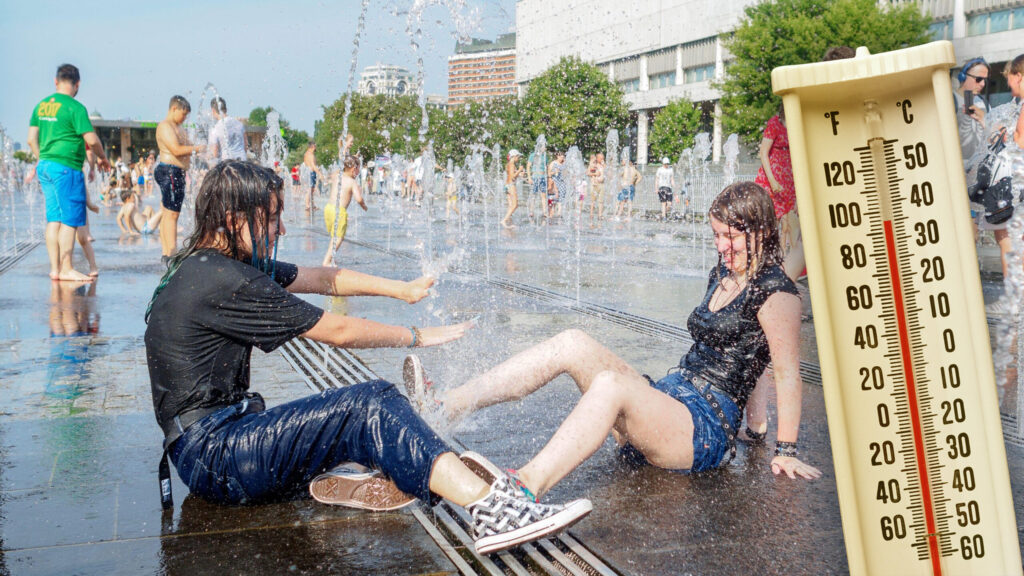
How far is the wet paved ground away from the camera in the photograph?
3.02 meters

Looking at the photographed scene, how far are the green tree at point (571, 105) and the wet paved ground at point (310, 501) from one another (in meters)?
51.5

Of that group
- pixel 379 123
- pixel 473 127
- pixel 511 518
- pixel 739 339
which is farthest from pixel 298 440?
pixel 379 123

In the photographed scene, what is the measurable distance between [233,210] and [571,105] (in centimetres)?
5658

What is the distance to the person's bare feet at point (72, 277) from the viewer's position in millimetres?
10039

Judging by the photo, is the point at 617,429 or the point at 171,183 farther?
the point at 171,183

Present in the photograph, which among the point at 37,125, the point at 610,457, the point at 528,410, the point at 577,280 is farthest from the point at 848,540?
the point at 37,125

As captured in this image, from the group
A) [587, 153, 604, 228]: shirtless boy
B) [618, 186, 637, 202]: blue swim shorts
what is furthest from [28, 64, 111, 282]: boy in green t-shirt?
[618, 186, 637, 202]: blue swim shorts

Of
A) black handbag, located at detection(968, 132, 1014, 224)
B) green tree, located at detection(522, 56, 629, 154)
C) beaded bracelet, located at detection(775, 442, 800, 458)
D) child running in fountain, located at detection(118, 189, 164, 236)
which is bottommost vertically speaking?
beaded bracelet, located at detection(775, 442, 800, 458)

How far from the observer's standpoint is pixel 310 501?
3.56 meters

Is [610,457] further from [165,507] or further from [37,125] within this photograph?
[37,125]

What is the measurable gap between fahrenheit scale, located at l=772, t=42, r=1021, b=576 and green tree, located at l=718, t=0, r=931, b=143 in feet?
132

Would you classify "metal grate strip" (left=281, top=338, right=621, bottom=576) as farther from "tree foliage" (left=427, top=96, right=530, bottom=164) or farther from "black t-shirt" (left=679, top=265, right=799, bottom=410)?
"tree foliage" (left=427, top=96, right=530, bottom=164)

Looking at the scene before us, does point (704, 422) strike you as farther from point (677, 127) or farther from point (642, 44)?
point (642, 44)

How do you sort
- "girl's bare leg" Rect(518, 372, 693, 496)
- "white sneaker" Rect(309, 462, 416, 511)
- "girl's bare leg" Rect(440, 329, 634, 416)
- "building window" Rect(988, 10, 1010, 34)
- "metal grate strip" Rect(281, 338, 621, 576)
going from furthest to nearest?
1. "building window" Rect(988, 10, 1010, 34)
2. "girl's bare leg" Rect(440, 329, 634, 416)
3. "white sneaker" Rect(309, 462, 416, 511)
4. "girl's bare leg" Rect(518, 372, 693, 496)
5. "metal grate strip" Rect(281, 338, 621, 576)
